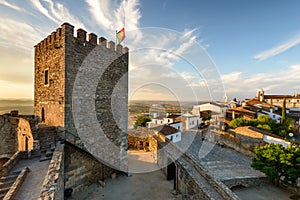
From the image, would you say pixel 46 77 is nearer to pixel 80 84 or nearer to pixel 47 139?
pixel 80 84

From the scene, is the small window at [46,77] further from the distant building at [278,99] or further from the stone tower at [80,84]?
the distant building at [278,99]

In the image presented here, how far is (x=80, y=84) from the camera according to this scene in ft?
20.7

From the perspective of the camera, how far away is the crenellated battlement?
5919 mm

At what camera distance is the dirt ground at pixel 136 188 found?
659cm

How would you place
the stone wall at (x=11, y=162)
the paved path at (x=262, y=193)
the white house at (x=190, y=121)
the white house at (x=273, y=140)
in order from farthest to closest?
1. the white house at (x=190, y=121)
2. the white house at (x=273, y=140)
3. the paved path at (x=262, y=193)
4. the stone wall at (x=11, y=162)

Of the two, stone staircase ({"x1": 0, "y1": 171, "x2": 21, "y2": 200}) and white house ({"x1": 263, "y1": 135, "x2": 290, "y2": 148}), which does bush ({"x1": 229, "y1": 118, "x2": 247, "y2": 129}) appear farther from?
stone staircase ({"x1": 0, "y1": 171, "x2": 21, "y2": 200})

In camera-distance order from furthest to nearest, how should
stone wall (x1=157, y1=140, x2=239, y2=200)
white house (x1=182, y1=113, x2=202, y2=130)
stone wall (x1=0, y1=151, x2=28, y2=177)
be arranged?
white house (x1=182, y1=113, x2=202, y2=130)
stone wall (x1=157, y1=140, x2=239, y2=200)
stone wall (x1=0, y1=151, x2=28, y2=177)

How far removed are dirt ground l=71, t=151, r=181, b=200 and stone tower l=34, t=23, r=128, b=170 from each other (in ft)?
5.40

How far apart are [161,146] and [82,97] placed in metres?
6.02

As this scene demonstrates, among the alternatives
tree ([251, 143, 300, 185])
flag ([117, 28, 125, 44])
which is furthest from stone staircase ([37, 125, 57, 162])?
tree ([251, 143, 300, 185])

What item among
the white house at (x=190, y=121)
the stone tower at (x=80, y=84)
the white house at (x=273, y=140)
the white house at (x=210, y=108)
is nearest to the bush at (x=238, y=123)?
the white house at (x=273, y=140)

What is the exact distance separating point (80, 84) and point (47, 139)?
98.0 inches

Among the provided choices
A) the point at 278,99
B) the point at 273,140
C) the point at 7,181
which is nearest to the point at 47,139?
the point at 7,181

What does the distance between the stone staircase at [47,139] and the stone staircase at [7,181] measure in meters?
1.14
